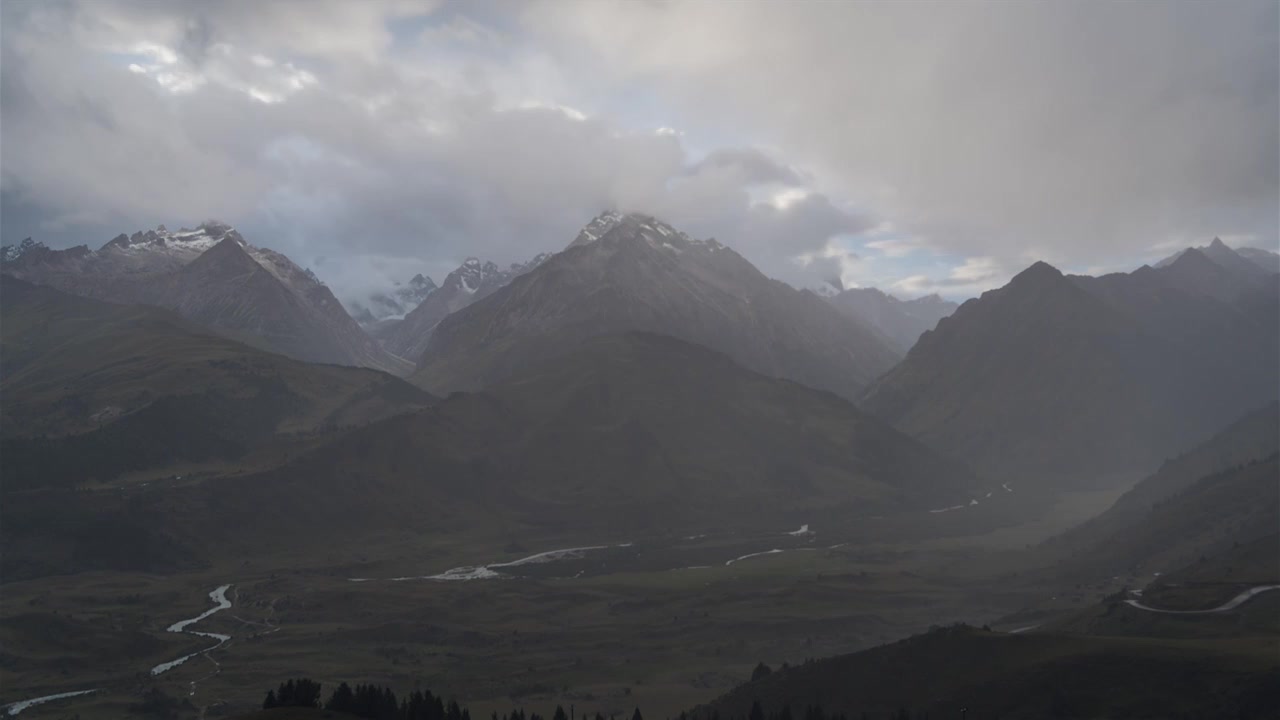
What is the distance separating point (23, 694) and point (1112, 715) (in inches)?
6799

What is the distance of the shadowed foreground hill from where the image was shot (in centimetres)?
13325

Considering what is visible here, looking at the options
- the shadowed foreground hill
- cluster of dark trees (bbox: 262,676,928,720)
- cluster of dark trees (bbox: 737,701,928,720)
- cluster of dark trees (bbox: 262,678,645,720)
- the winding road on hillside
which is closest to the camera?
the shadowed foreground hill

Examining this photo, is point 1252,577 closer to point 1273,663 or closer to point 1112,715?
point 1273,663

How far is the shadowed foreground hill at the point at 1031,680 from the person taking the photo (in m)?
133

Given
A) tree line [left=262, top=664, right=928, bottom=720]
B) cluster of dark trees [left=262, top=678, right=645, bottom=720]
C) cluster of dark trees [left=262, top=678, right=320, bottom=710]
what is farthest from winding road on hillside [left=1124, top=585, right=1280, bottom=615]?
cluster of dark trees [left=262, top=678, right=320, bottom=710]

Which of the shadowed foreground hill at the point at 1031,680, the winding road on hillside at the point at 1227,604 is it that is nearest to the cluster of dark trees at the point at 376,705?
the shadowed foreground hill at the point at 1031,680

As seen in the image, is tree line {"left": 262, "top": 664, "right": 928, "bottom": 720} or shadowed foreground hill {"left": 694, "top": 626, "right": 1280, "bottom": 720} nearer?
shadowed foreground hill {"left": 694, "top": 626, "right": 1280, "bottom": 720}

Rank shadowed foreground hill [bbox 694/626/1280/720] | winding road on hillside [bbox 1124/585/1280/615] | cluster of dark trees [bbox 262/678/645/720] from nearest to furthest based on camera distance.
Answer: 1. shadowed foreground hill [bbox 694/626/1280/720]
2. cluster of dark trees [bbox 262/678/645/720]
3. winding road on hillside [bbox 1124/585/1280/615]

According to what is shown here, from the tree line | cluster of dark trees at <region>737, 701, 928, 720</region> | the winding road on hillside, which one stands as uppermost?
the tree line

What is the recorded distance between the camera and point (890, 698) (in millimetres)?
152500

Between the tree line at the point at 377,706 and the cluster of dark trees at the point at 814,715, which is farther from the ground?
the tree line at the point at 377,706

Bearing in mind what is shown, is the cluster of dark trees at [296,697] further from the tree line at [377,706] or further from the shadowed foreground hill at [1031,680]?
the shadowed foreground hill at [1031,680]

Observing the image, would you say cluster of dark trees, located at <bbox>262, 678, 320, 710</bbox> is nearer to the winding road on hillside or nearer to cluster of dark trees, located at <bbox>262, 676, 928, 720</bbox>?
cluster of dark trees, located at <bbox>262, 676, 928, 720</bbox>

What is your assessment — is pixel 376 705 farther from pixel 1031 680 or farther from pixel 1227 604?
pixel 1227 604
